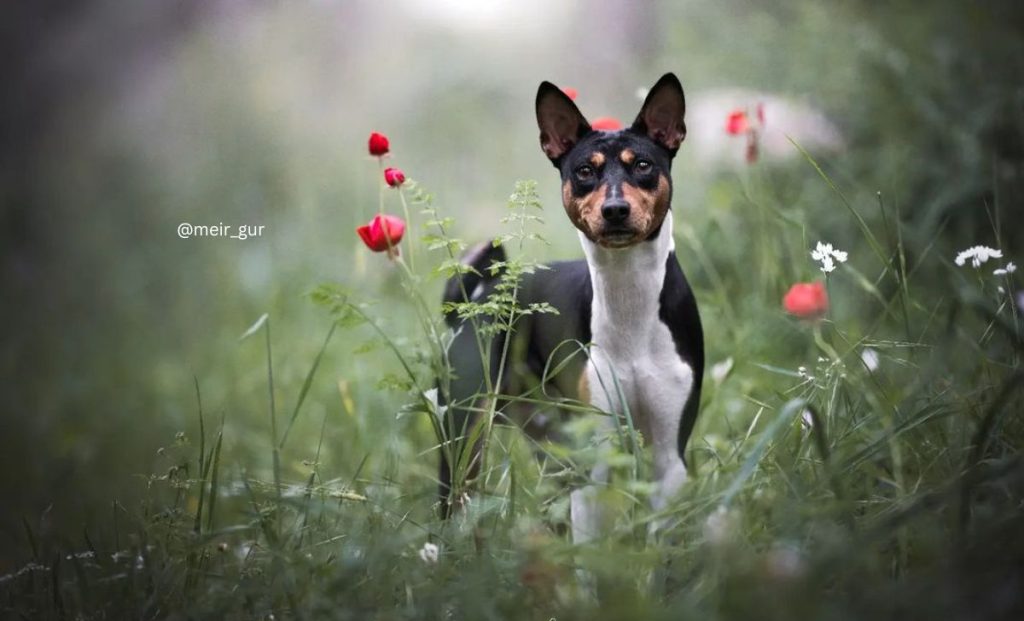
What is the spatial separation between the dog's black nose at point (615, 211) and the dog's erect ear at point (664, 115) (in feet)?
1.16

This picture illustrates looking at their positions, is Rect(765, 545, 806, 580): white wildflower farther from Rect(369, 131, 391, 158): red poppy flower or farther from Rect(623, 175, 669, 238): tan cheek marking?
Rect(369, 131, 391, 158): red poppy flower

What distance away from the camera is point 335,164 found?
735 cm

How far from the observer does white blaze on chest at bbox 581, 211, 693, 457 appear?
283 centimetres

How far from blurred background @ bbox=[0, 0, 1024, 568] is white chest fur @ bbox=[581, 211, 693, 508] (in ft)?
3.06

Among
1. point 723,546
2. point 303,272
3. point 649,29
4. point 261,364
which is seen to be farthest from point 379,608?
point 649,29

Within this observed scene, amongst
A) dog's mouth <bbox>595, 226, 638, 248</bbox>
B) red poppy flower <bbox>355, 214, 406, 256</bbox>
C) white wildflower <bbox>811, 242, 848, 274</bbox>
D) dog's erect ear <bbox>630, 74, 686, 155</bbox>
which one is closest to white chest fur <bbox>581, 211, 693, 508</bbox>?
dog's mouth <bbox>595, 226, 638, 248</bbox>

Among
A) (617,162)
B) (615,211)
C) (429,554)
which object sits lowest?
(429,554)

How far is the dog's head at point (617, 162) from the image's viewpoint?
266 cm

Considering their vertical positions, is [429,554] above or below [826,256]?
below

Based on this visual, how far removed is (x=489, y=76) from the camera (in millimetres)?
7973

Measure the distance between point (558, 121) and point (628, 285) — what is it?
0.53 m

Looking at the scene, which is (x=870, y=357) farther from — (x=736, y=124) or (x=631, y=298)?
(x=736, y=124)

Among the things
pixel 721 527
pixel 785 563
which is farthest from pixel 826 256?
pixel 785 563

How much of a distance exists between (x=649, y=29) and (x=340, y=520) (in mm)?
5408
